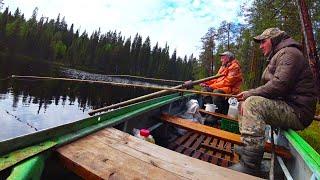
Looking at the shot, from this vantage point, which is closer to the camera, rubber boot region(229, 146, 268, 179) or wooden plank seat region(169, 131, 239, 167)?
rubber boot region(229, 146, 268, 179)

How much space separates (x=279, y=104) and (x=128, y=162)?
7.73 ft

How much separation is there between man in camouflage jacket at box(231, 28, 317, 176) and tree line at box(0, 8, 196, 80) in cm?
9623

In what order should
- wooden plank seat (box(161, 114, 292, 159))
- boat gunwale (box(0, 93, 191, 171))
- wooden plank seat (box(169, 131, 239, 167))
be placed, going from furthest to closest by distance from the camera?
wooden plank seat (box(169, 131, 239, 167))
wooden plank seat (box(161, 114, 292, 159))
boat gunwale (box(0, 93, 191, 171))

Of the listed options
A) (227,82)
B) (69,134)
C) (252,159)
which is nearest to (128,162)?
(69,134)

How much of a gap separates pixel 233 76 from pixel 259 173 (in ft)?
17.8

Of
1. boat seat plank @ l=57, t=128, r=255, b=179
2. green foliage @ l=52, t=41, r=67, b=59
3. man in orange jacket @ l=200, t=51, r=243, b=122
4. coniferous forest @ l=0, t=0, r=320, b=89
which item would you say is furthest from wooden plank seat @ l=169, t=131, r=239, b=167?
green foliage @ l=52, t=41, r=67, b=59

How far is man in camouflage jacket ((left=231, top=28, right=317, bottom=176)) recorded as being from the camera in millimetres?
3551

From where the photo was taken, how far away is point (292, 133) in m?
3.77

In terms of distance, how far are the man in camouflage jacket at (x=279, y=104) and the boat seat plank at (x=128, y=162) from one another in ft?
3.54

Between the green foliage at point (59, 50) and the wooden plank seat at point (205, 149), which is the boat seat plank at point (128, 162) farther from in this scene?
the green foliage at point (59, 50)

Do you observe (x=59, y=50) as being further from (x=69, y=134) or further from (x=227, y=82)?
(x=69, y=134)

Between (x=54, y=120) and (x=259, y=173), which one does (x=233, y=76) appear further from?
(x=54, y=120)

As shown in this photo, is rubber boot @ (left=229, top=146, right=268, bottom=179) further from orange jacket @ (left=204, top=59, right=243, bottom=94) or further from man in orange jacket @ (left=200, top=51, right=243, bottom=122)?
orange jacket @ (left=204, top=59, right=243, bottom=94)

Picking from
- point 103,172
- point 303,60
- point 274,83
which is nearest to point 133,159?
point 103,172
